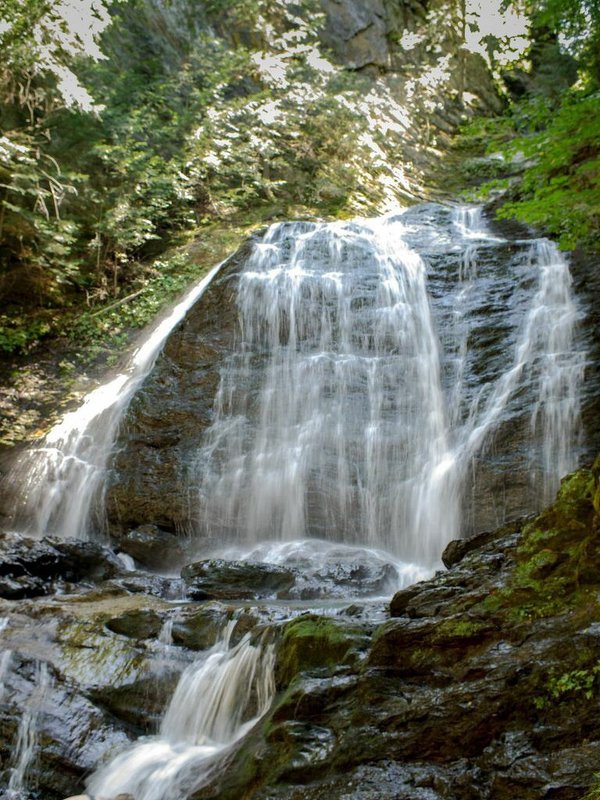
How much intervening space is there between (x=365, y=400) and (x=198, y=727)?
6.53 meters

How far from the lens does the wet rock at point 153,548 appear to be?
9.88 m

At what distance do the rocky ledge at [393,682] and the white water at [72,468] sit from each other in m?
4.19

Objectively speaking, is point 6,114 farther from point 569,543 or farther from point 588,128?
point 569,543

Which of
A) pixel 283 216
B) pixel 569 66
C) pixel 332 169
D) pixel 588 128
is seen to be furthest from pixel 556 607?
pixel 569 66

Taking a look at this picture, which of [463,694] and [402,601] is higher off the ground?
[402,601]

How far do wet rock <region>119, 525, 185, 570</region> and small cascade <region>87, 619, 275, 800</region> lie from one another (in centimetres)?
428

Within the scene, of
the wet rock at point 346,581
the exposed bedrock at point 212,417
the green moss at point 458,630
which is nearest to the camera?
the green moss at point 458,630

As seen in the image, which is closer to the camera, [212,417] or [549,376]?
[549,376]

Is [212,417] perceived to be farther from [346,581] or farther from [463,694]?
[463,694]

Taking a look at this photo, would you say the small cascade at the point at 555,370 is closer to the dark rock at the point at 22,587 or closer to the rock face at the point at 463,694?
the rock face at the point at 463,694

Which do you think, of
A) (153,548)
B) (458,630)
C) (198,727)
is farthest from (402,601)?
(153,548)

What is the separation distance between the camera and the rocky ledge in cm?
341

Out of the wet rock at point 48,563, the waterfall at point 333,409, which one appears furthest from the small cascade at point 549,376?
the wet rock at point 48,563

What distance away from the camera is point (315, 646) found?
4.79m
